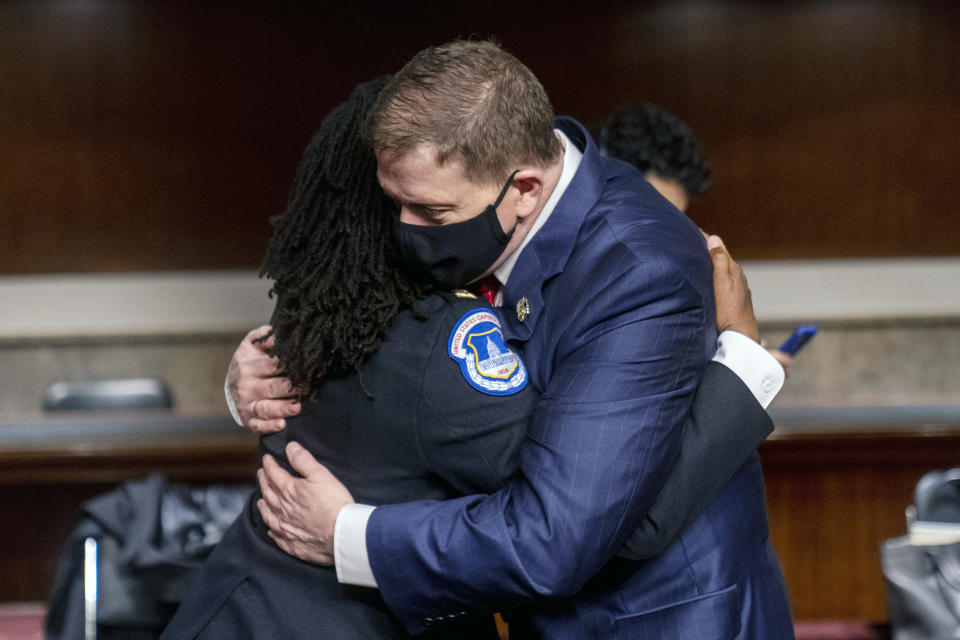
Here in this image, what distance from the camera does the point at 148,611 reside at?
6.12ft

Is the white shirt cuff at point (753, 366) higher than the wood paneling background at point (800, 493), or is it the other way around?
the white shirt cuff at point (753, 366)

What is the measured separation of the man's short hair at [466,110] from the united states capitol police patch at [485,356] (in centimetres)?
18

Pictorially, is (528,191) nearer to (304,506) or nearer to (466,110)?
(466,110)

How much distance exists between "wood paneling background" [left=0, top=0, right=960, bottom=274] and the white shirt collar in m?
3.28

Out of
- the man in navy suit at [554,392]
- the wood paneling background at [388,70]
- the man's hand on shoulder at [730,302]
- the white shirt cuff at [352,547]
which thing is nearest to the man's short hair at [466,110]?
the man in navy suit at [554,392]

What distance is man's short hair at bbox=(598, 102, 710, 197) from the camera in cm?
219

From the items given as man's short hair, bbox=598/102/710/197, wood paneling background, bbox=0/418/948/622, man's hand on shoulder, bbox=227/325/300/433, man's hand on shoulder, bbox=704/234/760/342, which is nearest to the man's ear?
man's hand on shoulder, bbox=704/234/760/342

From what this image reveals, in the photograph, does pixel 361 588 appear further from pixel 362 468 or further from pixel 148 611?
pixel 148 611

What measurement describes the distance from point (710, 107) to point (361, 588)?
3815 mm

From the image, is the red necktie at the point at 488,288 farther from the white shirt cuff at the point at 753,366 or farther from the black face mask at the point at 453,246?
the white shirt cuff at the point at 753,366

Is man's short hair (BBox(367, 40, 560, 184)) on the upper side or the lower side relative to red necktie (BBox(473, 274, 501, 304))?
upper

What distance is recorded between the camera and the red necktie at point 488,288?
137 cm

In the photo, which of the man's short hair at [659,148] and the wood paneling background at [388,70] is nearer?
the man's short hair at [659,148]

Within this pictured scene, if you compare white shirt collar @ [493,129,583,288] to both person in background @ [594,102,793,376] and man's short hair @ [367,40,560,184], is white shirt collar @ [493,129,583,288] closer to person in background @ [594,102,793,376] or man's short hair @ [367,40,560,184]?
man's short hair @ [367,40,560,184]
